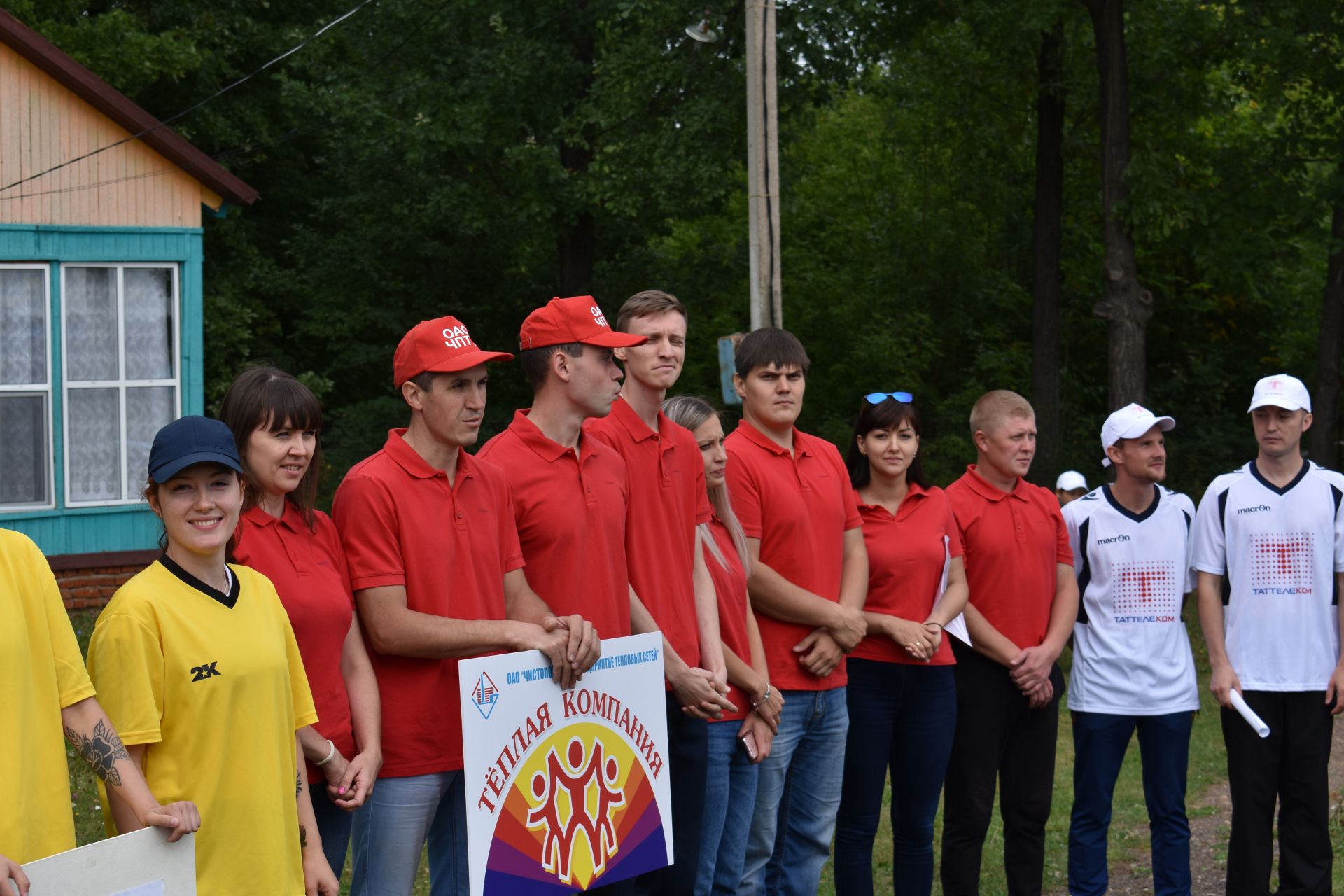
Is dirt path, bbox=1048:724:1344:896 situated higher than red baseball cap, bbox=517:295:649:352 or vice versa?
red baseball cap, bbox=517:295:649:352

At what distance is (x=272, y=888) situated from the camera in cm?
336

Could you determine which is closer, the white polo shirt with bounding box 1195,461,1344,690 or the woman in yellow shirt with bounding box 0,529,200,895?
the woman in yellow shirt with bounding box 0,529,200,895

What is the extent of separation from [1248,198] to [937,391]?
7573 mm

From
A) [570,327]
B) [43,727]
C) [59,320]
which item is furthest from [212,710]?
[59,320]

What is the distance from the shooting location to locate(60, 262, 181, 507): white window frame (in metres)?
13.5

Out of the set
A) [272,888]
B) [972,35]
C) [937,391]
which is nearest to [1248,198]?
[972,35]

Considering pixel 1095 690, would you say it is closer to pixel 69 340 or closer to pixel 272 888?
pixel 272 888

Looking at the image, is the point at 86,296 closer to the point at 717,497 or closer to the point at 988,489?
the point at 717,497

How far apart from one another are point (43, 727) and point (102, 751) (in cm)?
13

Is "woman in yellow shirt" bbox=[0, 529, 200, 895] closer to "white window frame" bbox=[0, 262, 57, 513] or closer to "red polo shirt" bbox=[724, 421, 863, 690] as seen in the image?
"red polo shirt" bbox=[724, 421, 863, 690]

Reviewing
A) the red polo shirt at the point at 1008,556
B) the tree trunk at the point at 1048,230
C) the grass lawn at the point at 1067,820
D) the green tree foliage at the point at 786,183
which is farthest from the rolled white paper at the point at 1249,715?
the tree trunk at the point at 1048,230

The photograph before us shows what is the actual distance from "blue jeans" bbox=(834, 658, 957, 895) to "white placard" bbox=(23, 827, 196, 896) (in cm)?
282

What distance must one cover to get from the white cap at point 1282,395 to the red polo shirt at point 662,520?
253 centimetres

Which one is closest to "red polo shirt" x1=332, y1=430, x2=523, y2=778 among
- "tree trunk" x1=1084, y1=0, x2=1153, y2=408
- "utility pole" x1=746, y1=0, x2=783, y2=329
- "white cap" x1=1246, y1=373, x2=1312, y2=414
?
"white cap" x1=1246, y1=373, x2=1312, y2=414
